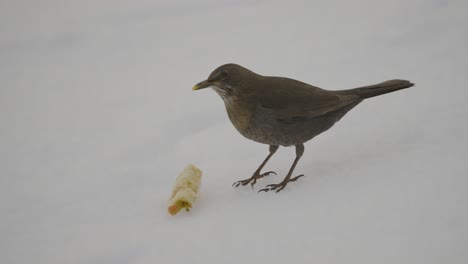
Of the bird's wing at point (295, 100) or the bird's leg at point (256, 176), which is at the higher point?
the bird's wing at point (295, 100)

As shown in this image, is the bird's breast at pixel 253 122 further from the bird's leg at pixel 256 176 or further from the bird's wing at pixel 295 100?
the bird's leg at pixel 256 176

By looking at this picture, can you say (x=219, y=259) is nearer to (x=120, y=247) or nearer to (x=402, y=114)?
(x=120, y=247)

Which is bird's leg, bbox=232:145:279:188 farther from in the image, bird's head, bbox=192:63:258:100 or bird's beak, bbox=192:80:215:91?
bird's beak, bbox=192:80:215:91

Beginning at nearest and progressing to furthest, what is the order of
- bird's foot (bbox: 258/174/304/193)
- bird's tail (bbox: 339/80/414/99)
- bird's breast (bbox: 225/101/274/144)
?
bird's breast (bbox: 225/101/274/144)
bird's foot (bbox: 258/174/304/193)
bird's tail (bbox: 339/80/414/99)

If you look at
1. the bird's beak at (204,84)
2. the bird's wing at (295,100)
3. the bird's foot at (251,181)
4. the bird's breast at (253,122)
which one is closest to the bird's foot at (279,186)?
the bird's foot at (251,181)

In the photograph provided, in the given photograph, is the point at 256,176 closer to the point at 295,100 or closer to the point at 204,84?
the point at 295,100

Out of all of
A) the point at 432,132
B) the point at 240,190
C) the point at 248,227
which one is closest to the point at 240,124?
the point at 240,190

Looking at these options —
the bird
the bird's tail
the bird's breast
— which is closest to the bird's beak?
the bird

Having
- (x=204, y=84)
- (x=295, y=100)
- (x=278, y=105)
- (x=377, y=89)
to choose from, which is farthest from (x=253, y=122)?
(x=377, y=89)
